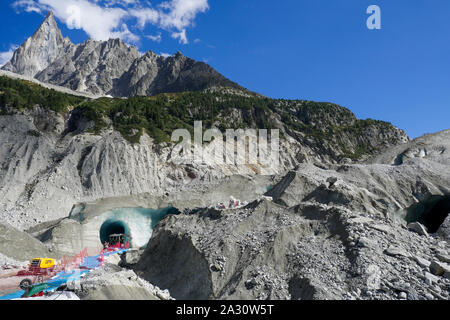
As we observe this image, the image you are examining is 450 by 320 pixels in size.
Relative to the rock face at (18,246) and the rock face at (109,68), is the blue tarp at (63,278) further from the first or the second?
the rock face at (109,68)

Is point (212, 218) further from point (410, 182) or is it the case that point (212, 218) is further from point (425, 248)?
point (410, 182)

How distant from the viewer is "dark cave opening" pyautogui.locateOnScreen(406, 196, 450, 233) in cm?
2663

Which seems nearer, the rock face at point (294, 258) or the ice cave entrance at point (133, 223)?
the rock face at point (294, 258)

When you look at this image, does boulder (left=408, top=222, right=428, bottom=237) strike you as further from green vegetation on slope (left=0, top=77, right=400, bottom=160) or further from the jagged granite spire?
the jagged granite spire

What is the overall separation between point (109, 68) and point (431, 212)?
15548cm

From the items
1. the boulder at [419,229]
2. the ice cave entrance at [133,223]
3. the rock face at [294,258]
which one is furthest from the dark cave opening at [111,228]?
the boulder at [419,229]

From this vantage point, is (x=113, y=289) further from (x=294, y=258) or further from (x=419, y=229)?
(x=419, y=229)

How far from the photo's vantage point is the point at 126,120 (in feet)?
171

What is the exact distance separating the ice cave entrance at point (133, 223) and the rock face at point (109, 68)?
74.0 m

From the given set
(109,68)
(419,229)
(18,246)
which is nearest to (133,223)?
(18,246)

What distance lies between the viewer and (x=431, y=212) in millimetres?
28094

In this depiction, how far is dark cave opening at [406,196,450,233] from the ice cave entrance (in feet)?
86.3

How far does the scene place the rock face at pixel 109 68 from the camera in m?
120

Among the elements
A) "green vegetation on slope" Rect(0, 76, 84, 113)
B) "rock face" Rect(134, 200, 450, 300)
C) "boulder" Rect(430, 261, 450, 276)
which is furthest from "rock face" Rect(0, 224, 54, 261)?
"green vegetation on slope" Rect(0, 76, 84, 113)
